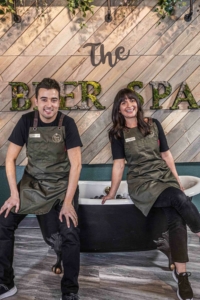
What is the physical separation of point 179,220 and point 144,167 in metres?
0.49

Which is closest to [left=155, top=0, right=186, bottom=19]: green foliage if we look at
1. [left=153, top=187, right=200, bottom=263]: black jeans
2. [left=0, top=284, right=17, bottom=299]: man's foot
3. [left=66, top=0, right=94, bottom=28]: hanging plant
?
[left=66, top=0, right=94, bottom=28]: hanging plant

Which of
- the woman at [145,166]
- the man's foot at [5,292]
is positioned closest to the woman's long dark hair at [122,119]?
the woman at [145,166]

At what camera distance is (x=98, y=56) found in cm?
294

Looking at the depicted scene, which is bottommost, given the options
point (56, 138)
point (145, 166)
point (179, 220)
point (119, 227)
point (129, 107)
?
point (119, 227)

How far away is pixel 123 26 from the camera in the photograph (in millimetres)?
Answer: 2926

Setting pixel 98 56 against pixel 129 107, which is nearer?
pixel 129 107

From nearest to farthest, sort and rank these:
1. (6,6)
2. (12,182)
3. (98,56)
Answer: (12,182) → (6,6) → (98,56)

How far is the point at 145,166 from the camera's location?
2336mm

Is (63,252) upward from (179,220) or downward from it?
downward

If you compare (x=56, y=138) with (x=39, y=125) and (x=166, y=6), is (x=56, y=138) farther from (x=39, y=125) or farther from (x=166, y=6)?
(x=166, y=6)

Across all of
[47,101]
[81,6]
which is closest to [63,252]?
[47,101]

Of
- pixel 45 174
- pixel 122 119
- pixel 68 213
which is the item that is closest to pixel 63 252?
pixel 68 213

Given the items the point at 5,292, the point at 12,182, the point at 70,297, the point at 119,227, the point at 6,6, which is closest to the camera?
the point at 70,297

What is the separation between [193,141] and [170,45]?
0.92 m
